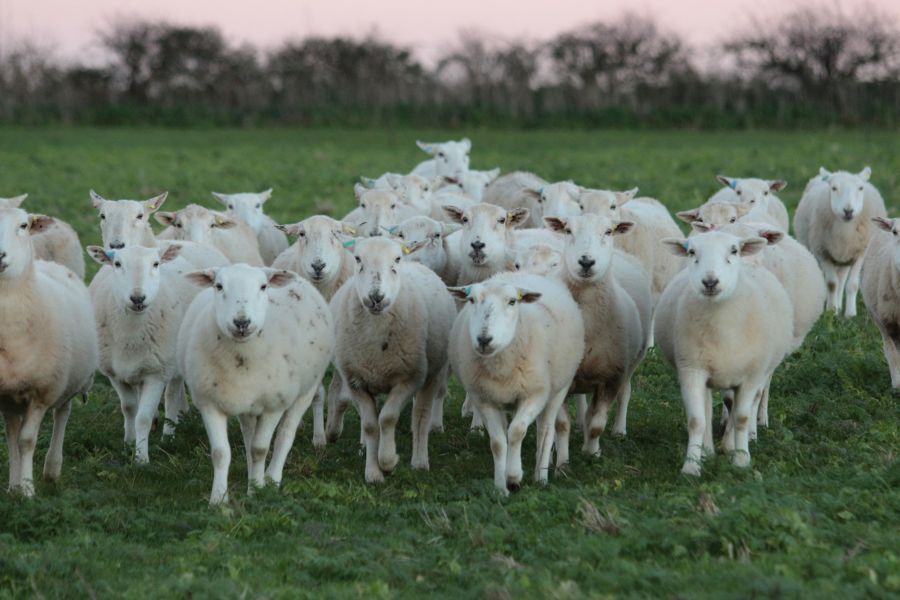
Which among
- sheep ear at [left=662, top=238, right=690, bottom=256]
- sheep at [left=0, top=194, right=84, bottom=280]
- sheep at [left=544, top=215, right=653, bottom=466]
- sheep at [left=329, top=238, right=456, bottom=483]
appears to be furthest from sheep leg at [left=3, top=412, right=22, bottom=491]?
sheep ear at [left=662, top=238, right=690, bottom=256]

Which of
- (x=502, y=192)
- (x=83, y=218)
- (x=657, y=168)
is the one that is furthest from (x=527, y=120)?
(x=502, y=192)

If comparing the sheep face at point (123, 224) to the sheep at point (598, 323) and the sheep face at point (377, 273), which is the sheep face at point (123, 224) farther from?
the sheep at point (598, 323)

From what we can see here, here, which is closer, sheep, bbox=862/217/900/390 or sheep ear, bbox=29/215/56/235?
sheep ear, bbox=29/215/56/235

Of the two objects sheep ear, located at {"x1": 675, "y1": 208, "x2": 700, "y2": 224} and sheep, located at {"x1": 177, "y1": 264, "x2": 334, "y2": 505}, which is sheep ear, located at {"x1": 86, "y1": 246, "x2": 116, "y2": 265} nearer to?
sheep, located at {"x1": 177, "y1": 264, "x2": 334, "y2": 505}

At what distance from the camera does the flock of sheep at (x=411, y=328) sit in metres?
8.30

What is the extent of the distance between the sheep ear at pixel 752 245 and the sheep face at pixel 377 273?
94.7 inches

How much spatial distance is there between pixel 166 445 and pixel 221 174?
1886 cm

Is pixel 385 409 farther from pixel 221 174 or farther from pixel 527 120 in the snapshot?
pixel 527 120

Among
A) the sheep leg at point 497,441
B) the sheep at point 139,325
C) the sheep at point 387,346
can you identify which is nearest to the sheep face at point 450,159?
the sheep at point 139,325

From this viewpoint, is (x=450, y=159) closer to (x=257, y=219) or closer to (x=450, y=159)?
(x=450, y=159)

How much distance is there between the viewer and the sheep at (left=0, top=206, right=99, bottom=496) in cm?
827

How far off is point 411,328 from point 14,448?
2807mm

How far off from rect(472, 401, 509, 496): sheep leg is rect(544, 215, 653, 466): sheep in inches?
29.8

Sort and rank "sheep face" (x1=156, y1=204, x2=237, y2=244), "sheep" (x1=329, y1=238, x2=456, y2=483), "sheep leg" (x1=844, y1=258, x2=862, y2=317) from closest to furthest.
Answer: "sheep" (x1=329, y1=238, x2=456, y2=483)
"sheep face" (x1=156, y1=204, x2=237, y2=244)
"sheep leg" (x1=844, y1=258, x2=862, y2=317)
